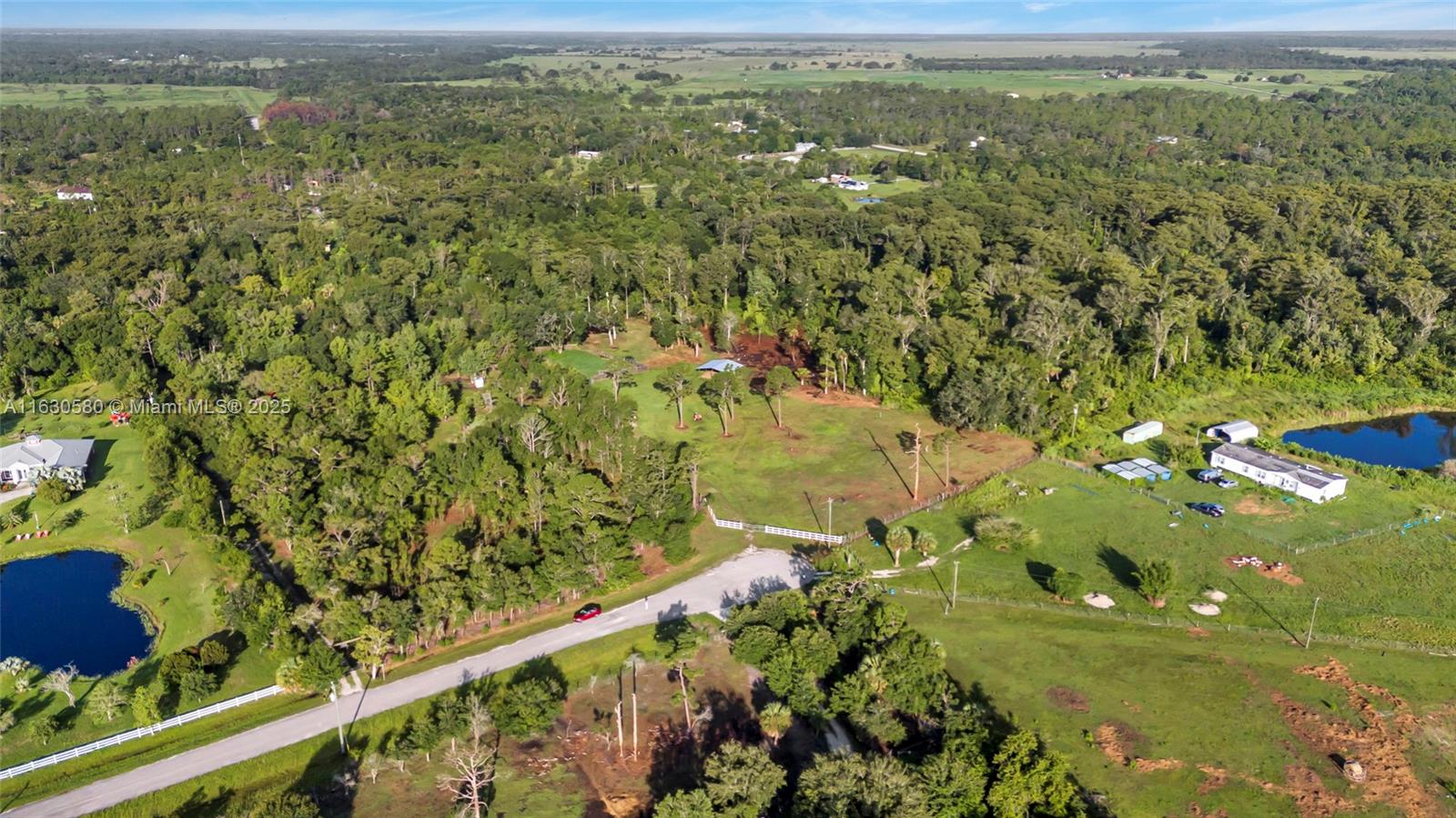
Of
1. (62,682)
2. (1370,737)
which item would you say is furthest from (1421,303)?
(62,682)

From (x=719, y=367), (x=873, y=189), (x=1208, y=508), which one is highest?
(x=873, y=189)

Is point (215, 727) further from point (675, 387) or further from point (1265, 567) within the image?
point (1265, 567)

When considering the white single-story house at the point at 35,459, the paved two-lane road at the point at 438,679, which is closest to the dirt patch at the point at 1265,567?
the paved two-lane road at the point at 438,679

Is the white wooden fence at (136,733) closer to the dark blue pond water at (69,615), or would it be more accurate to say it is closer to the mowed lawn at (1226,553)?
the dark blue pond water at (69,615)

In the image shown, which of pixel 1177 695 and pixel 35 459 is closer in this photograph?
pixel 1177 695

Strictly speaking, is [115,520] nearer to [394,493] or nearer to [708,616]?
[394,493]

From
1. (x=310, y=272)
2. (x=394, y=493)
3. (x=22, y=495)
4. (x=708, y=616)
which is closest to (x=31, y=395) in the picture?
(x=22, y=495)
